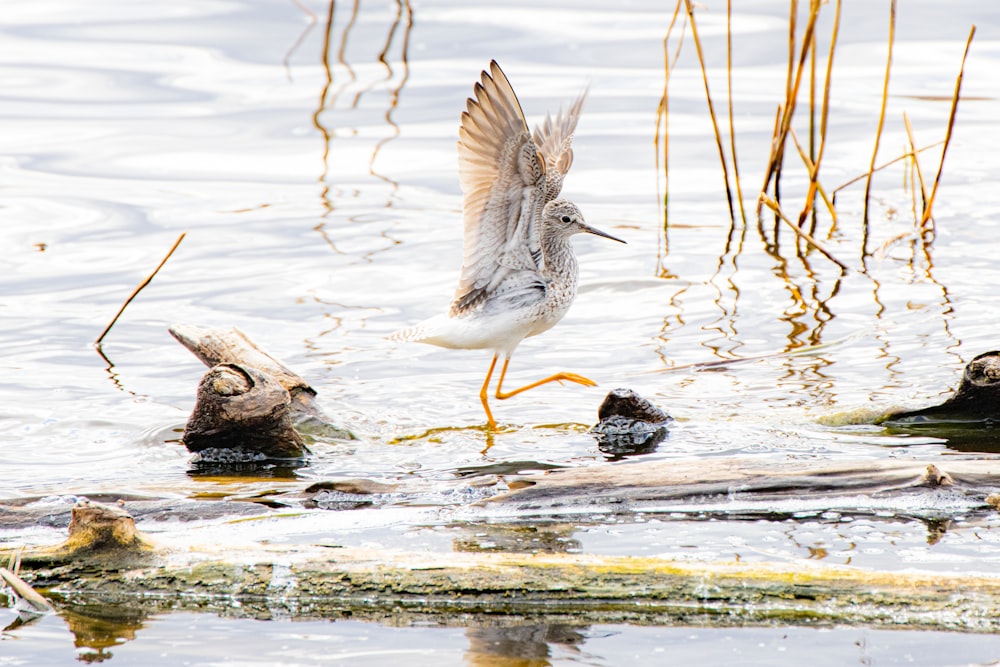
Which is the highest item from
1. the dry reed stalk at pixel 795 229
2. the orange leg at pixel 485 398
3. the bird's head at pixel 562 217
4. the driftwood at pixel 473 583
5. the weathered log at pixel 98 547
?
the bird's head at pixel 562 217

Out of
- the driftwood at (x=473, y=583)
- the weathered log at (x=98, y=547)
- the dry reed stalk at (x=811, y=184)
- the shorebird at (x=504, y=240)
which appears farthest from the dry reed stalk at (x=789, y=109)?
the weathered log at (x=98, y=547)

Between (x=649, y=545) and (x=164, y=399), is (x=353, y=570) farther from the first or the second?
(x=164, y=399)

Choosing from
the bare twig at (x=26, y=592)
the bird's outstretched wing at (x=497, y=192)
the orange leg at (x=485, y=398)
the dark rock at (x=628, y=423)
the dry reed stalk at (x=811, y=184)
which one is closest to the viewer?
the bare twig at (x=26, y=592)

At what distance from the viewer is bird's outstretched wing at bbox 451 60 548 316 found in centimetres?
563

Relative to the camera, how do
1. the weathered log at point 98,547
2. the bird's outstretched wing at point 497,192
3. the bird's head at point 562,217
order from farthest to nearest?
1. the bird's head at point 562,217
2. the bird's outstretched wing at point 497,192
3. the weathered log at point 98,547

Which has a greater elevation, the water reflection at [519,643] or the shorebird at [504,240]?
the shorebird at [504,240]

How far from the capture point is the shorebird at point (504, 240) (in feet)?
18.7

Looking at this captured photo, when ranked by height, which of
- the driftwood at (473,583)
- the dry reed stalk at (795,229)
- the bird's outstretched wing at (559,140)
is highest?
the bird's outstretched wing at (559,140)

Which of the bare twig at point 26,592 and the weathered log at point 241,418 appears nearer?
the bare twig at point 26,592

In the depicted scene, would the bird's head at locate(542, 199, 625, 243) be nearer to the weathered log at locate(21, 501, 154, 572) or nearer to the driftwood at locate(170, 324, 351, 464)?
the driftwood at locate(170, 324, 351, 464)

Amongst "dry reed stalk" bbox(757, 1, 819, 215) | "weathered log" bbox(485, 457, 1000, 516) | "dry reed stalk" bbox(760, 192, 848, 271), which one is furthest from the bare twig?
"dry reed stalk" bbox(757, 1, 819, 215)

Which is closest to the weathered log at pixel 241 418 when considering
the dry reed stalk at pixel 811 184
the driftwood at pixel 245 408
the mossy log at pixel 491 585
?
the driftwood at pixel 245 408

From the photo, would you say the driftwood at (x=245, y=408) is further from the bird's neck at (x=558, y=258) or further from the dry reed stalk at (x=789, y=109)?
the dry reed stalk at (x=789, y=109)

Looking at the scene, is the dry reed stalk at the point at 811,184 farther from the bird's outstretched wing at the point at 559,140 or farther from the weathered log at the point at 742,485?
the weathered log at the point at 742,485
